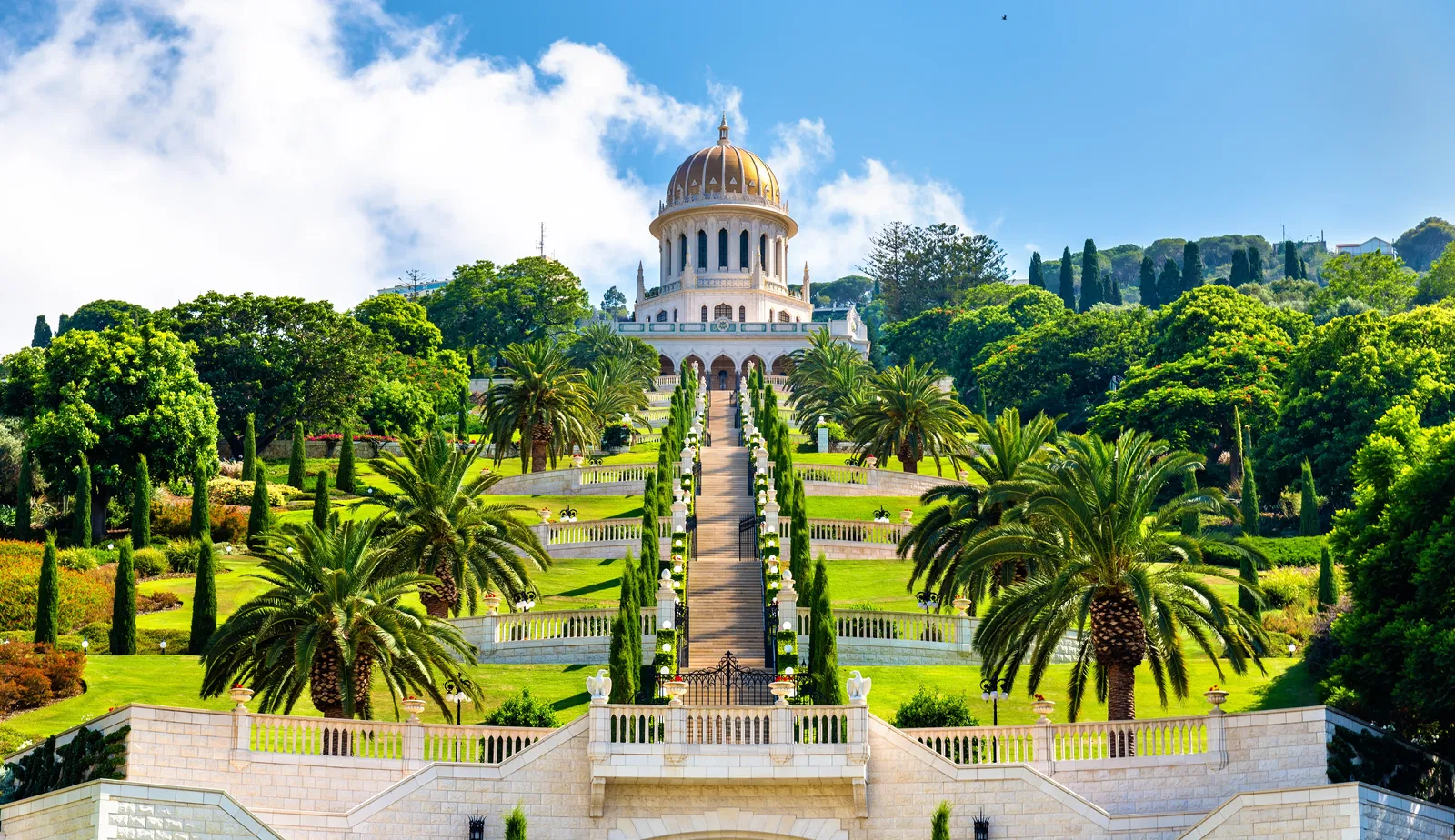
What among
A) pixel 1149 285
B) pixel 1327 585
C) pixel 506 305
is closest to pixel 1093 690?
pixel 1327 585

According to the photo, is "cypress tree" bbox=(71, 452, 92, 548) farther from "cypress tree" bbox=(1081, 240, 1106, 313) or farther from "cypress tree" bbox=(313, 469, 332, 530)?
"cypress tree" bbox=(1081, 240, 1106, 313)

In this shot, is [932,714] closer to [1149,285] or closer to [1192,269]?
[1192,269]

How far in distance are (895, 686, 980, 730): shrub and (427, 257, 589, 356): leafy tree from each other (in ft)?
269

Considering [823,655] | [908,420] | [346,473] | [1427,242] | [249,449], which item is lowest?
[823,655]

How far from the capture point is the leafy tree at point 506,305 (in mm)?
111500

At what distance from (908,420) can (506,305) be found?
59.6 metres

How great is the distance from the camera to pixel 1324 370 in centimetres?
6044

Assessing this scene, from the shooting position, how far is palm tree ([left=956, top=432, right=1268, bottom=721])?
99.5 feet

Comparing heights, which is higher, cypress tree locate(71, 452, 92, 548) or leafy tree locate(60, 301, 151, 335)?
leafy tree locate(60, 301, 151, 335)

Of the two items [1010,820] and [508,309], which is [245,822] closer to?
[1010,820]

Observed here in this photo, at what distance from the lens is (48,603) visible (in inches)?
1543

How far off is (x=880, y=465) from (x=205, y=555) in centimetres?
2953

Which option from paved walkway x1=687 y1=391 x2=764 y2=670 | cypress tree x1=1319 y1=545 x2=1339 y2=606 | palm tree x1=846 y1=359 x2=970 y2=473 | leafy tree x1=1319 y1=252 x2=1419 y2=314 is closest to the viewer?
paved walkway x1=687 y1=391 x2=764 y2=670

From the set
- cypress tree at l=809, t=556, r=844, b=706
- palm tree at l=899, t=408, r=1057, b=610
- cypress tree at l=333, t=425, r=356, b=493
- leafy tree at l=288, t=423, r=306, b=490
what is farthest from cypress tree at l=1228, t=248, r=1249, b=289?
cypress tree at l=809, t=556, r=844, b=706
